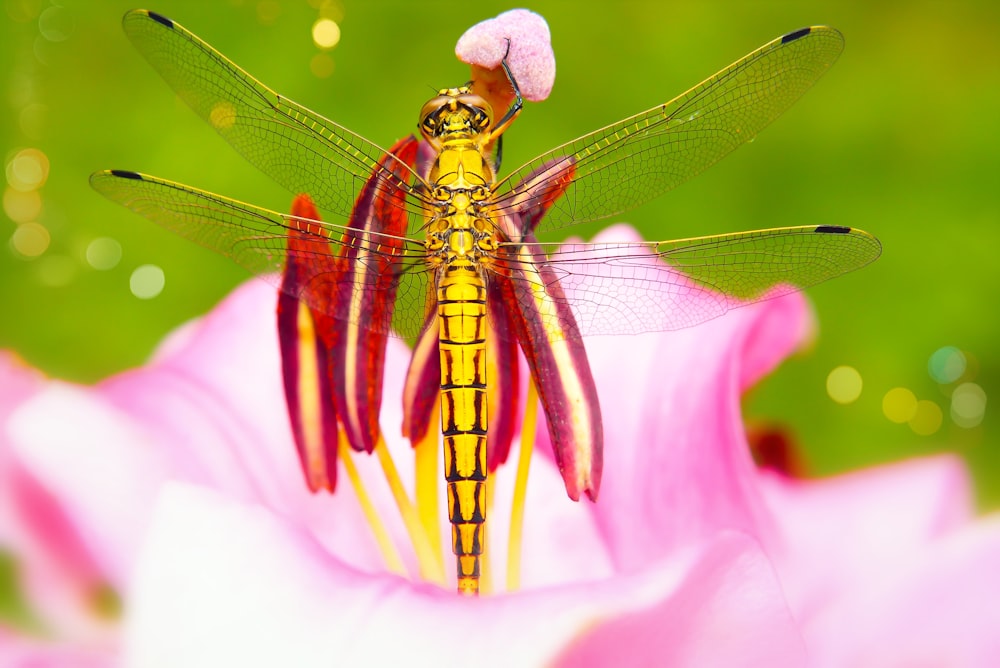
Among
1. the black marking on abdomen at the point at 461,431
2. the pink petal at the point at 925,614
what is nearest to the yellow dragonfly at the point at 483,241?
the black marking on abdomen at the point at 461,431

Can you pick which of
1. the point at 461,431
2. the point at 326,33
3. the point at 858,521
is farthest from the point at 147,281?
the point at 858,521

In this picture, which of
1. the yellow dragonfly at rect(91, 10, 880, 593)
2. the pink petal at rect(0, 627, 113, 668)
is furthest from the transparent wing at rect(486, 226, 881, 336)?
the pink petal at rect(0, 627, 113, 668)

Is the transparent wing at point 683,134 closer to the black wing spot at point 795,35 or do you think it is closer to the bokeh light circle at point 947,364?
the black wing spot at point 795,35

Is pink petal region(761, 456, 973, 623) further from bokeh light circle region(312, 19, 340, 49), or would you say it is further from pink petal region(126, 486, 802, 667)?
bokeh light circle region(312, 19, 340, 49)

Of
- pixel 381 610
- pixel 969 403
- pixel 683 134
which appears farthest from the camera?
pixel 969 403

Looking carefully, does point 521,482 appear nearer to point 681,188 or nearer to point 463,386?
point 463,386
